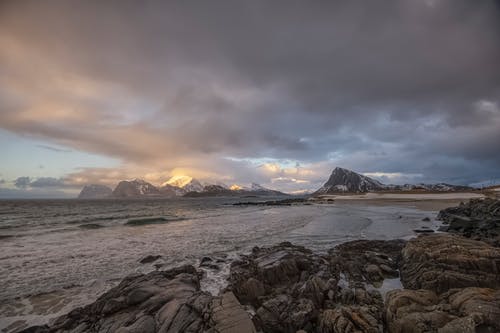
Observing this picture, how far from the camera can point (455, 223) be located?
23.1 metres

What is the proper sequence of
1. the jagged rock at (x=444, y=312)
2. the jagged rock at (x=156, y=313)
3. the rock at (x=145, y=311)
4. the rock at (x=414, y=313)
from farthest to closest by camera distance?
the rock at (x=145, y=311)
the jagged rock at (x=156, y=313)
the rock at (x=414, y=313)
the jagged rock at (x=444, y=312)

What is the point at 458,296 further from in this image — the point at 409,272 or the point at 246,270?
the point at 246,270

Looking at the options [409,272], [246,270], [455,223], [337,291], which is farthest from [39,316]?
[455,223]

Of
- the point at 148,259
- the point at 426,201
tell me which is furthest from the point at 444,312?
the point at 426,201

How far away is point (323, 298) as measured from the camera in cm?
902

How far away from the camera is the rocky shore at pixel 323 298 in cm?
638

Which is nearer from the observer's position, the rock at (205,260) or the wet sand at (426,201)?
the rock at (205,260)

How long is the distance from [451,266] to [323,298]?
5.43 meters

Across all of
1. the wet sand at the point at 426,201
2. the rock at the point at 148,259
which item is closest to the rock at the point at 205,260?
the rock at the point at 148,259

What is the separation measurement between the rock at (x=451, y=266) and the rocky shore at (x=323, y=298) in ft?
0.11

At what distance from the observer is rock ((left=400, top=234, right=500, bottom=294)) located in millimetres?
8742

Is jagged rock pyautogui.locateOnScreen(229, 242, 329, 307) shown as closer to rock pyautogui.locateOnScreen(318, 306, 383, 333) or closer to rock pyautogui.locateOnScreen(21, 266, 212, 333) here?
rock pyautogui.locateOnScreen(21, 266, 212, 333)

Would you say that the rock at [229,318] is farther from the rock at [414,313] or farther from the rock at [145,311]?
the rock at [414,313]

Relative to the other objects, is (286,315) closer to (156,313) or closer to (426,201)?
(156,313)
